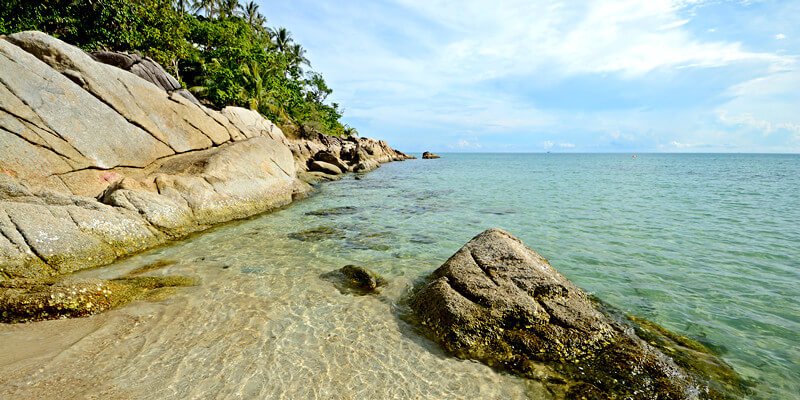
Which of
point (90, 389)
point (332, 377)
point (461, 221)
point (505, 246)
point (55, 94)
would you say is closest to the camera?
point (90, 389)

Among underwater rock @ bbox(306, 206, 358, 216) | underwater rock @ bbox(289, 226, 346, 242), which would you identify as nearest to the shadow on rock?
underwater rock @ bbox(289, 226, 346, 242)

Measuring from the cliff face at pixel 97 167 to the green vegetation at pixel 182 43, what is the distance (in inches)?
654

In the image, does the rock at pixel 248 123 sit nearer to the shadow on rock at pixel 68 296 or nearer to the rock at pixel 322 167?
Answer: the rock at pixel 322 167

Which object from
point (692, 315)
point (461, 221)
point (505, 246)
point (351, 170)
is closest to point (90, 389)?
point (505, 246)

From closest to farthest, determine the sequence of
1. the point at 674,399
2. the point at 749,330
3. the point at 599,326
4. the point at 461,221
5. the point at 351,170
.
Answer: the point at 674,399 < the point at 599,326 < the point at 749,330 < the point at 461,221 < the point at 351,170

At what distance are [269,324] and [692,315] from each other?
655 cm

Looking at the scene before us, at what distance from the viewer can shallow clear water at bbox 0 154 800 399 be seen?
346 cm

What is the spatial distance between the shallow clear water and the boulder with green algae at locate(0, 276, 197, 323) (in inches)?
8.2

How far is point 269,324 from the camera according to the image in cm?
459

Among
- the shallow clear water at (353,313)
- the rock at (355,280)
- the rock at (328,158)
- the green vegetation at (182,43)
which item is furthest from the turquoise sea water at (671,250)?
the green vegetation at (182,43)

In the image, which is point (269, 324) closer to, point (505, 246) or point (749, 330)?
point (505, 246)

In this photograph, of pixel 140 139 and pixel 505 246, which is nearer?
pixel 505 246

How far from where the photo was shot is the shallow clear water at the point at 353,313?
3.46 m

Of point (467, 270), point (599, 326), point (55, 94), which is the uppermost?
point (55, 94)
